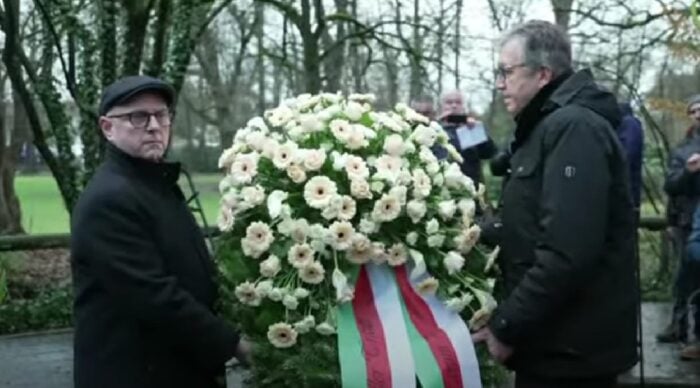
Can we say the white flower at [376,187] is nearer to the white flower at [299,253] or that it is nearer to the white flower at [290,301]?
the white flower at [299,253]

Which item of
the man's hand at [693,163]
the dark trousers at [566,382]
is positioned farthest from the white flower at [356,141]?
the man's hand at [693,163]

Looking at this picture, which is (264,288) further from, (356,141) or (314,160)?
(356,141)

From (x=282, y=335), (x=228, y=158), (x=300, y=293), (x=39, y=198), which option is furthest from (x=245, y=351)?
(x=39, y=198)

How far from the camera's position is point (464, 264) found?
144 inches

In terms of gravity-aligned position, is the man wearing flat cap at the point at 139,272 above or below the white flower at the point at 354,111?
below

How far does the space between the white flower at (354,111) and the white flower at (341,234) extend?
0.43 m

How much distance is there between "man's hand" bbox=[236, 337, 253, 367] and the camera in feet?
11.7

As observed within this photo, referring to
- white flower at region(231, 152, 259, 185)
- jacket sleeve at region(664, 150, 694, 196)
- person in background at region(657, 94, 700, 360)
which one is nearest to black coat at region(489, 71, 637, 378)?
white flower at region(231, 152, 259, 185)

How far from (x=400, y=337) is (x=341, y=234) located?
1.29 feet

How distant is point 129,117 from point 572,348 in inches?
60.9

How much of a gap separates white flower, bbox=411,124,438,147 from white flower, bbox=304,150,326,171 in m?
0.36

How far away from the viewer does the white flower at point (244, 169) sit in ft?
11.9

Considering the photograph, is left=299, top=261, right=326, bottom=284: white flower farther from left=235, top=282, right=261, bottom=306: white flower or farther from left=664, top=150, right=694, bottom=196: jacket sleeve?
left=664, top=150, right=694, bottom=196: jacket sleeve

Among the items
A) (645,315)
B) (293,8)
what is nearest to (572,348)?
(645,315)
